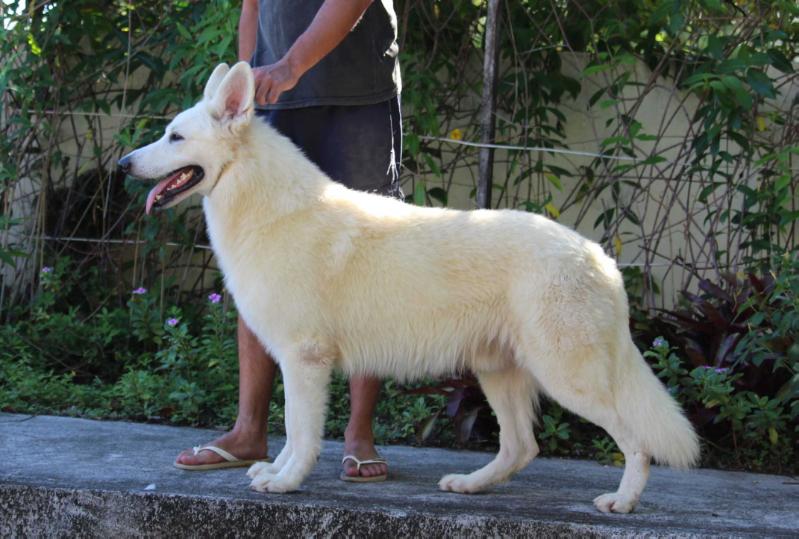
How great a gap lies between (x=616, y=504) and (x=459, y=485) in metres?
0.57

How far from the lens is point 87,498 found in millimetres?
3377

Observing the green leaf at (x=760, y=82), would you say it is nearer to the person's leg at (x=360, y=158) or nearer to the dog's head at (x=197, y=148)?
the person's leg at (x=360, y=158)

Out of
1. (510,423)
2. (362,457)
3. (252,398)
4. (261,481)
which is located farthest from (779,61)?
(261,481)

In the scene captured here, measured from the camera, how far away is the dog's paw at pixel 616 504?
3.30 m

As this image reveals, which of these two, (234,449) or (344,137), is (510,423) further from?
(344,137)

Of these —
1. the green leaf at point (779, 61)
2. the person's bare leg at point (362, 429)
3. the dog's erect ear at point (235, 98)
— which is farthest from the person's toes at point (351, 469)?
the green leaf at point (779, 61)

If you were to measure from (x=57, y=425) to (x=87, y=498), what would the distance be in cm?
141

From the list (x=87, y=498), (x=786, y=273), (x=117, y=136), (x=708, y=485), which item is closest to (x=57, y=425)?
(x=87, y=498)

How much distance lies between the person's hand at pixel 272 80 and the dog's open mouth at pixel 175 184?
343 millimetres

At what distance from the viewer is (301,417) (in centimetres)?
343

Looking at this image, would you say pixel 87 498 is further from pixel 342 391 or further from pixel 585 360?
pixel 342 391

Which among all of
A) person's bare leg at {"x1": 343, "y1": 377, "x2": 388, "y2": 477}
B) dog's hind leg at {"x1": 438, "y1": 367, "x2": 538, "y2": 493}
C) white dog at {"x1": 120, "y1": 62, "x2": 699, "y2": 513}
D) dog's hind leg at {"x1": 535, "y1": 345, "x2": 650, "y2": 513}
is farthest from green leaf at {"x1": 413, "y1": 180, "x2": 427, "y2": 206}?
dog's hind leg at {"x1": 535, "y1": 345, "x2": 650, "y2": 513}

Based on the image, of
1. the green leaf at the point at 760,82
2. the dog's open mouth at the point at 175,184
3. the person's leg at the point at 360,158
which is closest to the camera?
the dog's open mouth at the point at 175,184

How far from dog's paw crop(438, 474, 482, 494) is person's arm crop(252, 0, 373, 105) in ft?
4.86
